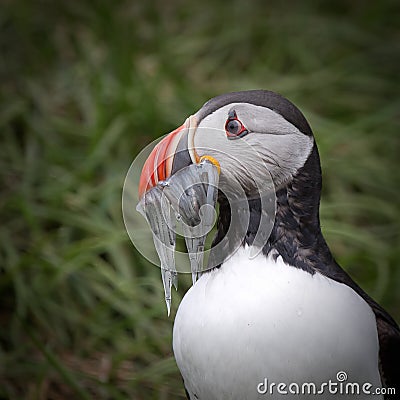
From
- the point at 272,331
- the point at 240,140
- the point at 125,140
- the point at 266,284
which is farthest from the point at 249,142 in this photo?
the point at 125,140

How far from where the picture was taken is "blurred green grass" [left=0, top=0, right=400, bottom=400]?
3160 mm

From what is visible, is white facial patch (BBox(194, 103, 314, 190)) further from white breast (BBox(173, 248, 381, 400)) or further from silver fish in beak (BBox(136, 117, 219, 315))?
white breast (BBox(173, 248, 381, 400))

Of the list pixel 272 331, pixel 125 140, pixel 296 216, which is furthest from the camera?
pixel 125 140

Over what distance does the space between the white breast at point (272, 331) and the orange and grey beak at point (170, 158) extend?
0.27 m

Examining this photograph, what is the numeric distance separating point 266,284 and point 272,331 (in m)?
0.11

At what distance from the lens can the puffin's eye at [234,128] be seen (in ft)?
6.39

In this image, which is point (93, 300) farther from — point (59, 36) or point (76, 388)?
point (59, 36)

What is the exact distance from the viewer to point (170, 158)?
1.92 m

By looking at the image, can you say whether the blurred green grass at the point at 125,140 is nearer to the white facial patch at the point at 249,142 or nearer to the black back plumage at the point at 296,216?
the black back plumage at the point at 296,216
